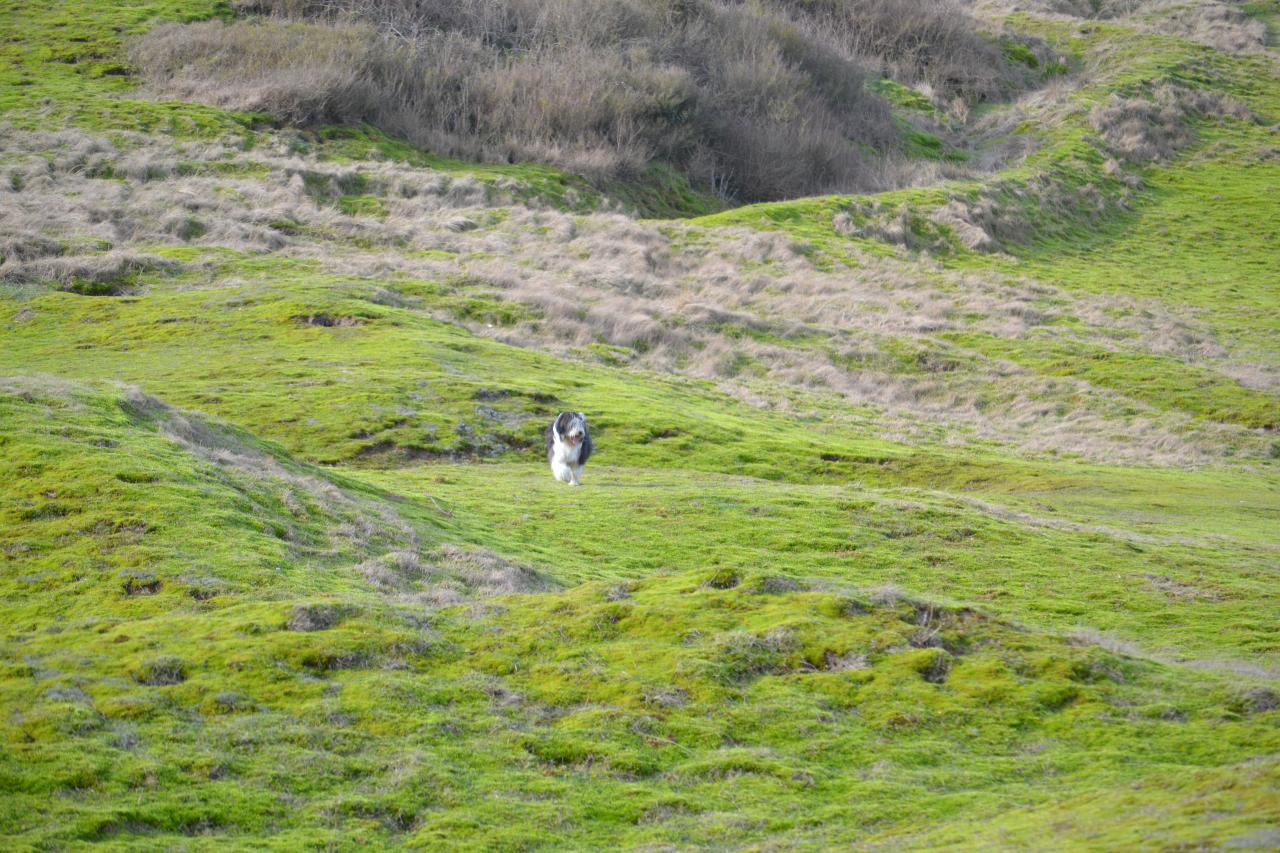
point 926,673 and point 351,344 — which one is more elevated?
point 926,673

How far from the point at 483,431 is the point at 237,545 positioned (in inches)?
502

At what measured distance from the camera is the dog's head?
66.4 ft

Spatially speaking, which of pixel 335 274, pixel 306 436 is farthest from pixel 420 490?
pixel 335 274

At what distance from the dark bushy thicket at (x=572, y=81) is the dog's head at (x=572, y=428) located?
1487 inches

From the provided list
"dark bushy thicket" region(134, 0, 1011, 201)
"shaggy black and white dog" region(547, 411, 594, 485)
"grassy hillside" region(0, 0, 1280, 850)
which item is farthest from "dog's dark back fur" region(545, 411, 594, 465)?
"dark bushy thicket" region(134, 0, 1011, 201)

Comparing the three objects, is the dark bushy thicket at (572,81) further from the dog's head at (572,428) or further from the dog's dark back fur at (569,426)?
the dog's head at (572,428)

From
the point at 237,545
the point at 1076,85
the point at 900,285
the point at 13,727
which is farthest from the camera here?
the point at 1076,85

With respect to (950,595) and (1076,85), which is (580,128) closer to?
(1076,85)

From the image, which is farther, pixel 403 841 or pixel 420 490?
pixel 420 490

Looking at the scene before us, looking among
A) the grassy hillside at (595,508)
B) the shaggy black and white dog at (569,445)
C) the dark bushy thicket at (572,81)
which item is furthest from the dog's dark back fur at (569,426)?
the dark bushy thicket at (572,81)

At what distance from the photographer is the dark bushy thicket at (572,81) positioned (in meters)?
56.1

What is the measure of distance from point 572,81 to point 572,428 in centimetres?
4451

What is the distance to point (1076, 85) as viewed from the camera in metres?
78.3

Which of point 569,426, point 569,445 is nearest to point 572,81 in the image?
point 569,445
